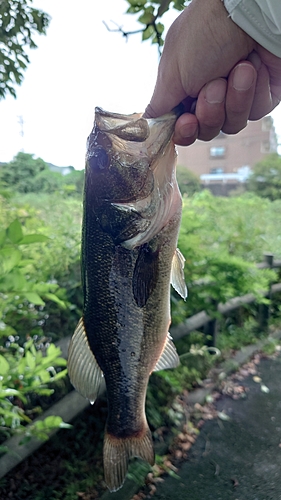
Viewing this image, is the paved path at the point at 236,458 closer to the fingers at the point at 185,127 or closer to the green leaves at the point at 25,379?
the green leaves at the point at 25,379

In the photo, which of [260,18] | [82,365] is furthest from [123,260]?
[260,18]

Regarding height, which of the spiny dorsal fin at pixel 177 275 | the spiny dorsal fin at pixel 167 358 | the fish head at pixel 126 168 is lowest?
the spiny dorsal fin at pixel 167 358

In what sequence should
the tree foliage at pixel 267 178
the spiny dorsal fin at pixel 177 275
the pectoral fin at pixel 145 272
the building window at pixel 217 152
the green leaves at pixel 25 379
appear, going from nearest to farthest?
the pectoral fin at pixel 145 272 → the spiny dorsal fin at pixel 177 275 → the green leaves at pixel 25 379 → the building window at pixel 217 152 → the tree foliage at pixel 267 178

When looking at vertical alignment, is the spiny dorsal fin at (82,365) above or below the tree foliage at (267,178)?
below

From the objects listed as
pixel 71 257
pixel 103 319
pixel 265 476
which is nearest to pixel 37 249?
pixel 71 257

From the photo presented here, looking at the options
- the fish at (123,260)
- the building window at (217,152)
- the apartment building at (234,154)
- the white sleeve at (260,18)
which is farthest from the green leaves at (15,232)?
the building window at (217,152)

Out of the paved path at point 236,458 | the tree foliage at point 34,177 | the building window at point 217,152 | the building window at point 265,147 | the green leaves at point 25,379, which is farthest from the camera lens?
the building window at point 217,152

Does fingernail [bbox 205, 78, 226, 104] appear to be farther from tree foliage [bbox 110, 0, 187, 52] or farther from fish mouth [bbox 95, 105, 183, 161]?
tree foliage [bbox 110, 0, 187, 52]
